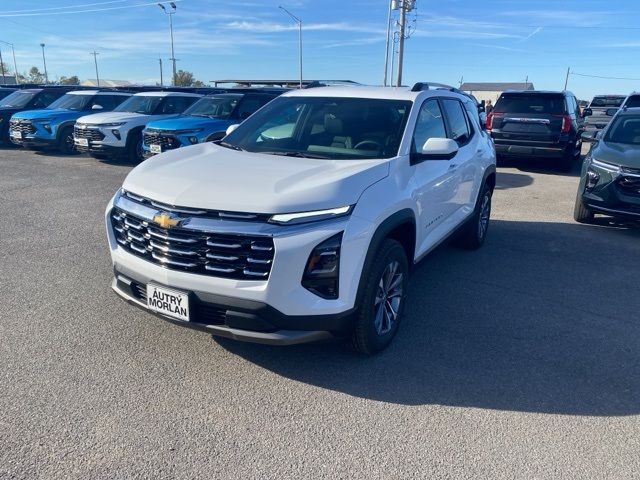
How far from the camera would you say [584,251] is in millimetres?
6371

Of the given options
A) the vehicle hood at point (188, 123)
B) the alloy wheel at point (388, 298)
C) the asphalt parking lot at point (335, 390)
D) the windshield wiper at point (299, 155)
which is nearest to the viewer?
the asphalt parking lot at point (335, 390)

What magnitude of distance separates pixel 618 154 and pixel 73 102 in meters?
14.3

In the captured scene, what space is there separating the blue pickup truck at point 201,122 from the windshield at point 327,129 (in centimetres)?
583

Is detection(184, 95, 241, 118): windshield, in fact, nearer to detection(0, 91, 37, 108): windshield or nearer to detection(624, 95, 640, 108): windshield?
detection(0, 91, 37, 108): windshield

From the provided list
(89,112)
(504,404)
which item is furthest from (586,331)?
(89,112)

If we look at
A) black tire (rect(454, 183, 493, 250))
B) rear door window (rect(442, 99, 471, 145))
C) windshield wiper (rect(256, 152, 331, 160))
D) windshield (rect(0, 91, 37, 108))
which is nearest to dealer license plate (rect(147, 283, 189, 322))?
windshield wiper (rect(256, 152, 331, 160))

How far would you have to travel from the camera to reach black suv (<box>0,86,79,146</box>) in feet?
52.1

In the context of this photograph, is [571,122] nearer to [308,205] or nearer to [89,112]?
[308,205]

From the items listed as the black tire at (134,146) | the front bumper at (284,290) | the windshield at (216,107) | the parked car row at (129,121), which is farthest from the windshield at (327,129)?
the black tire at (134,146)

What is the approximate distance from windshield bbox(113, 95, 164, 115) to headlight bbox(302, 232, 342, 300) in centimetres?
1217

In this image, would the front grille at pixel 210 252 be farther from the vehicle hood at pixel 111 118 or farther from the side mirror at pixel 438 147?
the vehicle hood at pixel 111 118

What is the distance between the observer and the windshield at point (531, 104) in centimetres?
1216

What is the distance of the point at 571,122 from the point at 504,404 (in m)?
10.5

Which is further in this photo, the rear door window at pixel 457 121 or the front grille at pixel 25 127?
the front grille at pixel 25 127
